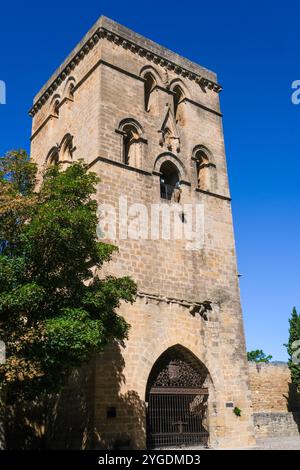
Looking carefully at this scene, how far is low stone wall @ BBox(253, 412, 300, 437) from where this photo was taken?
20.1 meters

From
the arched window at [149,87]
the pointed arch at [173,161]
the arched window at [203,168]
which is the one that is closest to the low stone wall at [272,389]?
the arched window at [203,168]

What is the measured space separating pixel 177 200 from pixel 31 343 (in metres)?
9.35

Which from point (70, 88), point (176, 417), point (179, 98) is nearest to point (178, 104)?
point (179, 98)

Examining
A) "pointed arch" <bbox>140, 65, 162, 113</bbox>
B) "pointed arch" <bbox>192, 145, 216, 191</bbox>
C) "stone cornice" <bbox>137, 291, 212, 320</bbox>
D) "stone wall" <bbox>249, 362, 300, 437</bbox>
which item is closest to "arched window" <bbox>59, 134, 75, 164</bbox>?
"pointed arch" <bbox>140, 65, 162, 113</bbox>

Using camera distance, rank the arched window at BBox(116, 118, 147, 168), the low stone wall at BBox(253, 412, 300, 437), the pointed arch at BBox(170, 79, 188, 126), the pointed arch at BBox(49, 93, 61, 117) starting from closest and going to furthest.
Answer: the arched window at BBox(116, 118, 147, 168) → the pointed arch at BBox(170, 79, 188, 126) → the low stone wall at BBox(253, 412, 300, 437) → the pointed arch at BBox(49, 93, 61, 117)

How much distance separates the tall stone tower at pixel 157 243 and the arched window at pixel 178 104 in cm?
5

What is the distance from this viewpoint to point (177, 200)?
17.8 m

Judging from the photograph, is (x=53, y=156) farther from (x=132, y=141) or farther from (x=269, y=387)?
(x=269, y=387)

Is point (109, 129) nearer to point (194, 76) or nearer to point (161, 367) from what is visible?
point (194, 76)

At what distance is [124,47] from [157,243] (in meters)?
7.87

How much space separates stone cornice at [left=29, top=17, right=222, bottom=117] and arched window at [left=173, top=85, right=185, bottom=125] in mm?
748

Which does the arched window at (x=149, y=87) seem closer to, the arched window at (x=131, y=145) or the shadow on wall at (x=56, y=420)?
the arched window at (x=131, y=145)

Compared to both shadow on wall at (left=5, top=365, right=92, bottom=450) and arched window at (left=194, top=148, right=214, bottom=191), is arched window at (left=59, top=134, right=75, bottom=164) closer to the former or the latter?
arched window at (left=194, top=148, right=214, bottom=191)

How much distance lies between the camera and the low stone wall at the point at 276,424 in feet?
65.9
